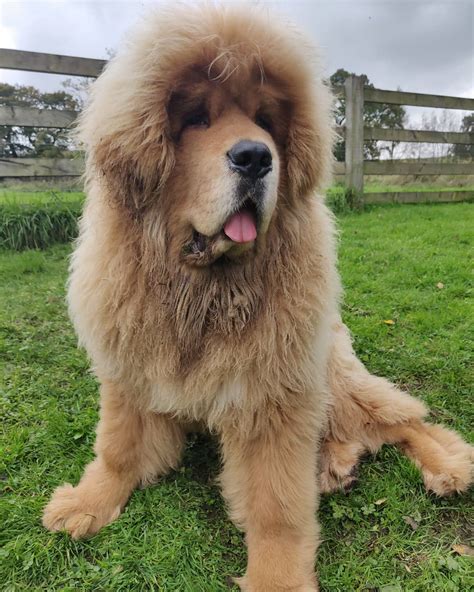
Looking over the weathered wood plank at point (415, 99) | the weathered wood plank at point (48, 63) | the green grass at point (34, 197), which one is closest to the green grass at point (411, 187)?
the weathered wood plank at point (415, 99)

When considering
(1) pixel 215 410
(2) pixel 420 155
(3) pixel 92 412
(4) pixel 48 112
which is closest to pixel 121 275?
(1) pixel 215 410

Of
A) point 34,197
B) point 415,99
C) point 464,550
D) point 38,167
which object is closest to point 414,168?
point 415,99

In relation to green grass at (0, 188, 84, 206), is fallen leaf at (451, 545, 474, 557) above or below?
below

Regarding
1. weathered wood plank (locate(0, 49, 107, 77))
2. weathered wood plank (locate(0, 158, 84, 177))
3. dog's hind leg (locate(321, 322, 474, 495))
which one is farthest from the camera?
weathered wood plank (locate(0, 158, 84, 177))

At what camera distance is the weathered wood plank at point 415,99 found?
26.0 feet

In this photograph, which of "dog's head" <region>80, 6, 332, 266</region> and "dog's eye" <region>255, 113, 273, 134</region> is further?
"dog's eye" <region>255, 113, 273, 134</region>

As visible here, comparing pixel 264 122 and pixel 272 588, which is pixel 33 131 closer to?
pixel 264 122

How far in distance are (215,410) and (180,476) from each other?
60cm

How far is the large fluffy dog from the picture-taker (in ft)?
4.54

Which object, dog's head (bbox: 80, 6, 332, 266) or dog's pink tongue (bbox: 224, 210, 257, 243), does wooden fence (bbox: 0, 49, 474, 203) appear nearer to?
dog's head (bbox: 80, 6, 332, 266)

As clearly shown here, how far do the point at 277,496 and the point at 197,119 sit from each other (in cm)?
134

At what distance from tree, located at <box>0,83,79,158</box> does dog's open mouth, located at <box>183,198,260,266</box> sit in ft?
15.4

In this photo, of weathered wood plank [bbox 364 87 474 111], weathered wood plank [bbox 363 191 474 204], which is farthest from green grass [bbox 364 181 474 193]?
weathered wood plank [bbox 364 87 474 111]

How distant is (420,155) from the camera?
10508mm
